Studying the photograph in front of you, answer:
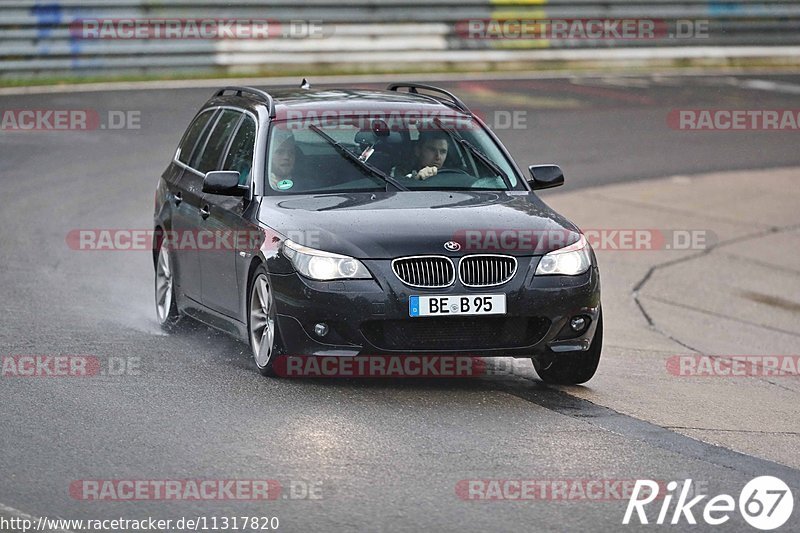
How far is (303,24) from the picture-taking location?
27484 mm

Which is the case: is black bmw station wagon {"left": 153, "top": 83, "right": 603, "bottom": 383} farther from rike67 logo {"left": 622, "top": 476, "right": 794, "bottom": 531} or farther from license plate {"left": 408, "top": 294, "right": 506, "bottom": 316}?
rike67 logo {"left": 622, "top": 476, "right": 794, "bottom": 531}

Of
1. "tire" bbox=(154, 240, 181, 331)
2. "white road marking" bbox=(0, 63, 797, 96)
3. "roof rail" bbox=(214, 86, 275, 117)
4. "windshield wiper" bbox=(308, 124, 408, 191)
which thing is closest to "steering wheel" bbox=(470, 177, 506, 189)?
"windshield wiper" bbox=(308, 124, 408, 191)

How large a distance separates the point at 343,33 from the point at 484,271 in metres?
19.9

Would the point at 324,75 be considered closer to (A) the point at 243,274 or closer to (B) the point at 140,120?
(B) the point at 140,120

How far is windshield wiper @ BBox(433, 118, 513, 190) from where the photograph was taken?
10070mm

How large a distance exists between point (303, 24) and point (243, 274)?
733 inches

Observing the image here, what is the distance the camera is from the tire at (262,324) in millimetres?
8883

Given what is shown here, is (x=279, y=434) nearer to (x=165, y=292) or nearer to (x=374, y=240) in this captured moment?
(x=374, y=240)

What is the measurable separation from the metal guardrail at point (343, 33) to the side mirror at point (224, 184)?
16.4 m

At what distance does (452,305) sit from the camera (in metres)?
8.49

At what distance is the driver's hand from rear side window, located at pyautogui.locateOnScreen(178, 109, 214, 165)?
7.18ft

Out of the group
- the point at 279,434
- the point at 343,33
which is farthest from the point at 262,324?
the point at 343,33

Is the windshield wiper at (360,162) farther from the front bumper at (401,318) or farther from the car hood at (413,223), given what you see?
the front bumper at (401,318)

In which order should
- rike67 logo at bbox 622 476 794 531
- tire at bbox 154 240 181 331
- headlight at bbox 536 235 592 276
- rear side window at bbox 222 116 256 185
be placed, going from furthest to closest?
tire at bbox 154 240 181 331, rear side window at bbox 222 116 256 185, headlight at bbox 536 235 592 276, rike67 logo at bbox 622 476 794 531
